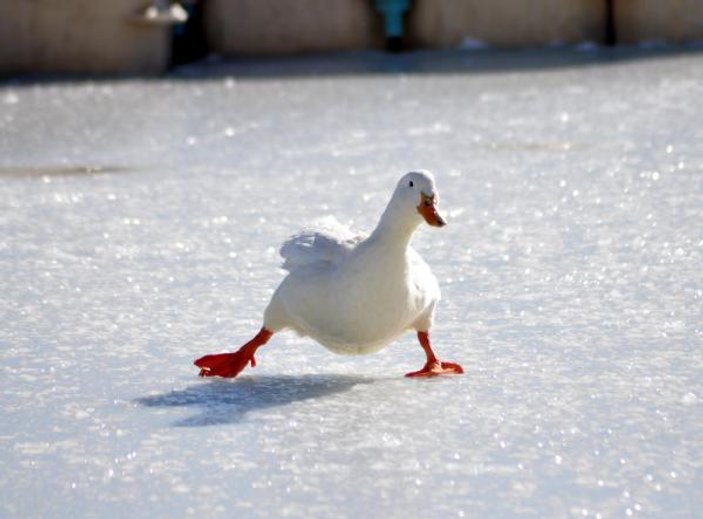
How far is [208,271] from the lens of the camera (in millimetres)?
4480

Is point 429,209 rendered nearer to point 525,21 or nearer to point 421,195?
point 421,195

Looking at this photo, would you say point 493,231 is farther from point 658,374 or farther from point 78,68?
point 78,68

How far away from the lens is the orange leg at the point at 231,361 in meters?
3.51

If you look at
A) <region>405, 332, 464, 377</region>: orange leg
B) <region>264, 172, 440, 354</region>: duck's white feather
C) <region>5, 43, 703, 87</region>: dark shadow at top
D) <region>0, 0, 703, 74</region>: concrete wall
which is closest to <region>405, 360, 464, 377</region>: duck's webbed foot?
<region>405, 332, 464, 377</region>: orange leg

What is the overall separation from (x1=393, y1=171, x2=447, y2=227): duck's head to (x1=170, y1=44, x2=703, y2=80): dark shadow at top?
16.0ft

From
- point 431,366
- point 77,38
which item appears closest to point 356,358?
point 431,366

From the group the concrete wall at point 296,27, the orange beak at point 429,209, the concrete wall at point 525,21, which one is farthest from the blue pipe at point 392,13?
the orange beak at point 429,209

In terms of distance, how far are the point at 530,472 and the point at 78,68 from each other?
6.07 meters

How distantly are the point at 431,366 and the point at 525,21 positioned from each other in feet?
18.4

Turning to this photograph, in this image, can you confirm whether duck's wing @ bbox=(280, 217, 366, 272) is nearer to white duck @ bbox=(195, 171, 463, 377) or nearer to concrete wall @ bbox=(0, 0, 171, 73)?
white duck @ bbox=(195, 171, 463, 377)

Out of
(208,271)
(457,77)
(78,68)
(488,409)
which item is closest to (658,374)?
(488,409)

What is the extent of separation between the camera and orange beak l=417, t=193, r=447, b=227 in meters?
3.24

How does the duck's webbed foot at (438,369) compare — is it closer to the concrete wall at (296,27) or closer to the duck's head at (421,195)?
the duck's head at (421,195)

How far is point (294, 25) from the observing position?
901cm
